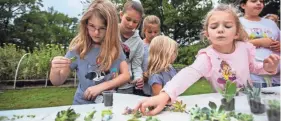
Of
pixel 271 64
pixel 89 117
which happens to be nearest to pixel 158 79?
pixel 271 64

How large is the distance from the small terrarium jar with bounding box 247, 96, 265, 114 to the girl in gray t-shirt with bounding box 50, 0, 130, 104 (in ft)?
1.61

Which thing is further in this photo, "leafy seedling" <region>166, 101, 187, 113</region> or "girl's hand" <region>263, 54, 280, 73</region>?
"girl's hand" <region>263, 54, 280, 73</region>

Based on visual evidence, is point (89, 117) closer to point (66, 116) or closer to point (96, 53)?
point (66, 116)

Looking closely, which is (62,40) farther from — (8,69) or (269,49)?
(269,49)

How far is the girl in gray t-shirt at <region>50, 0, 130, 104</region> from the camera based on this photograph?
104 centimetres

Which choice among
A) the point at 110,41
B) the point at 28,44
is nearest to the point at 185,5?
the point at 28,44

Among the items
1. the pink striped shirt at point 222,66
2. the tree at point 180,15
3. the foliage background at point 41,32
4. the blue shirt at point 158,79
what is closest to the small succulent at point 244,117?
the pink striped shirt at point 222,66

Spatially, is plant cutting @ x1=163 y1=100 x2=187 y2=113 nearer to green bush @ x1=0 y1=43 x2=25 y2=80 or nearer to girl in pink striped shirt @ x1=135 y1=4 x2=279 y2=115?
girl in pink striped shirt @ x1=135 y1=4 x2=279 y2=115

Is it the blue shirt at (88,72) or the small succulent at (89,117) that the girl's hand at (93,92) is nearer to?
the blue shirt at (88,72)

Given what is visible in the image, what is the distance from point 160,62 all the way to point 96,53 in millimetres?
355

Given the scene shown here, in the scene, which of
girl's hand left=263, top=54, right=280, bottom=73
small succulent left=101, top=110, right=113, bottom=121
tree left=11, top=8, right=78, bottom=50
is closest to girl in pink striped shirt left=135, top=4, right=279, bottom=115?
A: girl's hand left=263, top=54, right=280, bottom=73

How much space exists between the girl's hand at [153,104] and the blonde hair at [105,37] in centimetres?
44

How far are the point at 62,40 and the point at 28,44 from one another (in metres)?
1.86

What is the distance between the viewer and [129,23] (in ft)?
4.48
